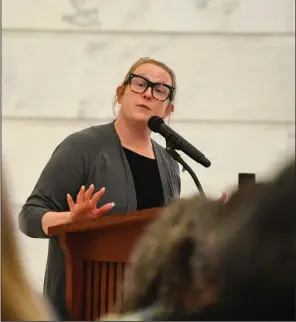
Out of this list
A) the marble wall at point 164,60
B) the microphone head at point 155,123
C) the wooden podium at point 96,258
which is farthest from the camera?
the marble wall at point 164,60

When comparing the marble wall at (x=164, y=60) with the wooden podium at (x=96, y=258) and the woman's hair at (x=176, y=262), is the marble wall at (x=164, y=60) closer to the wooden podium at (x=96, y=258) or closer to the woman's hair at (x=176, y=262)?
the wooden podium at (x=96, y=258)

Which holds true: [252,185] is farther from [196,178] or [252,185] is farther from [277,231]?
[196,178]

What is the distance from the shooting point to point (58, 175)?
3.60 feet

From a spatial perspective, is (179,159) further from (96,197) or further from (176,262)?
(176,262)

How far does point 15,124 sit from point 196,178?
1.35ft

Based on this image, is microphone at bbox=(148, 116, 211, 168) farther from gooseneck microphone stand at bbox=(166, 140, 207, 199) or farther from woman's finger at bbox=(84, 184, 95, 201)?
woman's finger at bbox=(84, 184, 95, 201)

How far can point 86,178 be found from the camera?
1083 millimetres

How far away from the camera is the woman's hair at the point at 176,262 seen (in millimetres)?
562

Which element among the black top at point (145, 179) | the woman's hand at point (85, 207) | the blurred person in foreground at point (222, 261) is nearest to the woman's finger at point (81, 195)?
the woman's hand at point (85, 207)

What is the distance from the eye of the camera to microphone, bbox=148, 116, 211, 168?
3.47 feet

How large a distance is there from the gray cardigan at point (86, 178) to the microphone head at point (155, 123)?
1.2 inches

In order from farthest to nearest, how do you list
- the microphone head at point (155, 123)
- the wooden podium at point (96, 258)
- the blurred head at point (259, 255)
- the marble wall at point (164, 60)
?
1. the marble wall at point (164, 60)
2. the microphone head at point (155, 123)
3. the wooden podium at point (96, 258)
4. the blurred head at point (259, 255)

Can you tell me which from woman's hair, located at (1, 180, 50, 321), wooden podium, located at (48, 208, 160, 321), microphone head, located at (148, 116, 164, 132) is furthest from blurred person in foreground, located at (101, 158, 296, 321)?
microphone head, located at (148, 116, 164, 132)

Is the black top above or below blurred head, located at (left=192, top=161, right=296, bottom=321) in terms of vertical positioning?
above
